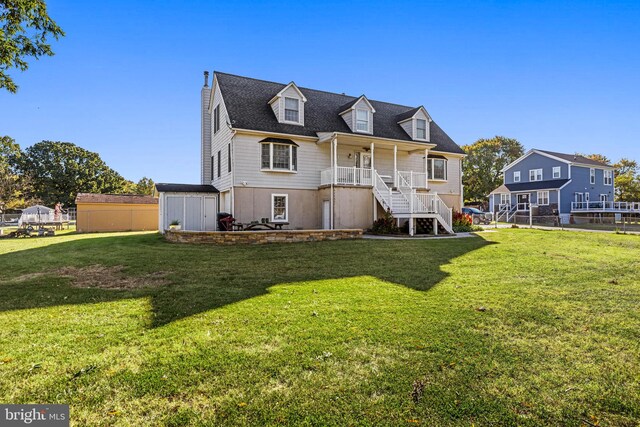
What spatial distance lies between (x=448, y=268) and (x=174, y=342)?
20.6ft

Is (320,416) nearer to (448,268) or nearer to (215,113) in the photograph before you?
(448,268)

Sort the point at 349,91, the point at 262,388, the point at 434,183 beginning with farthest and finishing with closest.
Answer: the point at 349,91, the point at 434,183, the point at 262,388

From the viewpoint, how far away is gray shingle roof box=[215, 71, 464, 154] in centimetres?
1662

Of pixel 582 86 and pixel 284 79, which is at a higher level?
pixel 284 79

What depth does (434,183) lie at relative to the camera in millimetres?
21172

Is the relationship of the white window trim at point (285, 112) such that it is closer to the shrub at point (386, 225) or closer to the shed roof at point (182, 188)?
the shed roof at point (182, 188)

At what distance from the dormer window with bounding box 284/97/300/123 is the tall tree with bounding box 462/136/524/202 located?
138 feet

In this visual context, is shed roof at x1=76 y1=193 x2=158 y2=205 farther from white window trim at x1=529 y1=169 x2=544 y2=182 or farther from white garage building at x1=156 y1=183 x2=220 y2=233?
white window trim at x1=529 y1=169 x2=544 y2=182

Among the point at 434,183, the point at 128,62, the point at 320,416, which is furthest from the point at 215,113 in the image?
the point at 320,416

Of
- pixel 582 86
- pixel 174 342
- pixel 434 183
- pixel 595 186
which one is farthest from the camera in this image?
pixel 595 186

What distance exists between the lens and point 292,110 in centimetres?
1752

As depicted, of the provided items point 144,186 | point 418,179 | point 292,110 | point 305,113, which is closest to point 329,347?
point 292,110

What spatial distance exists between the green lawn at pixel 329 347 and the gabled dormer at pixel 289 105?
39.4 ft

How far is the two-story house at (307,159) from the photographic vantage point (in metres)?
16.1
